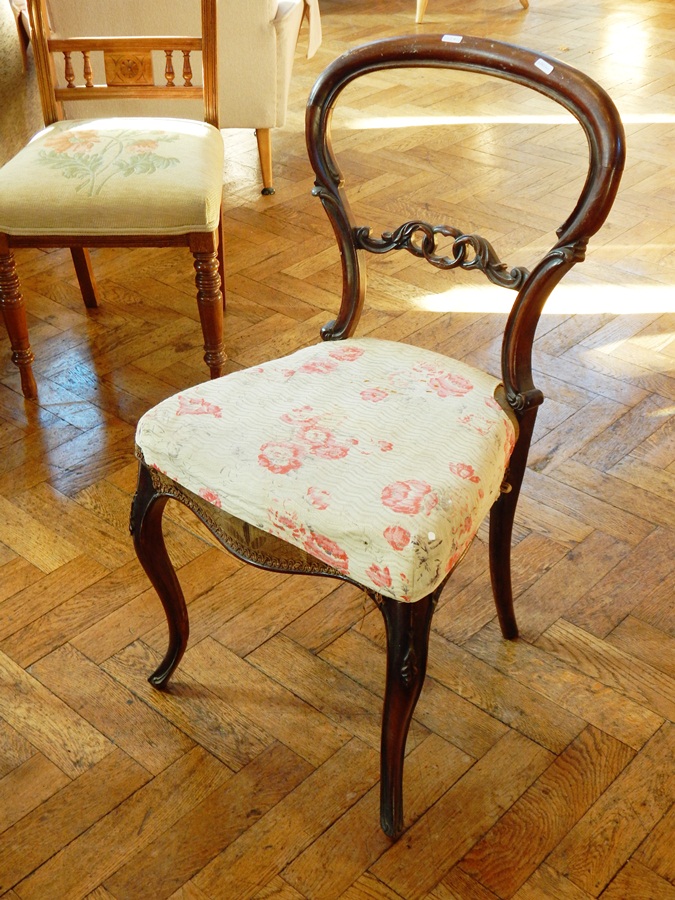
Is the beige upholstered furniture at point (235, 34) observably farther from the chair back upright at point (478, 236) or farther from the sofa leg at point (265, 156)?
the chair back upright at point (478, 236)

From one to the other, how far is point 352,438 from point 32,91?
5.39 ft

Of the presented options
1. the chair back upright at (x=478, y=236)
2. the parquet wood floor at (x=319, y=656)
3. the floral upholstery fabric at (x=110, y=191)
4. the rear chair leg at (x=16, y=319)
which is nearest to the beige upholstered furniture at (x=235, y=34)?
the parquet wood floor at (x=319, y=656)

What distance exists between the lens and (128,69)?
1.85 meters

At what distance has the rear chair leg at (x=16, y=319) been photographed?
171 cm

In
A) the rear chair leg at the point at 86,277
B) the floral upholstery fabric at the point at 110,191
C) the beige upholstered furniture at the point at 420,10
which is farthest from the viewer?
the beige upholstered furniture at the point at 420,10

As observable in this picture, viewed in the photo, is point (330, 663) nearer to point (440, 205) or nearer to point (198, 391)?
point (198, 391)

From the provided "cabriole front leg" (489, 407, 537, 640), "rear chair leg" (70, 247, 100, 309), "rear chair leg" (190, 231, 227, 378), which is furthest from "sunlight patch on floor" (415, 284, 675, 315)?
"cabriole front leg" (489, 407, 537, 640)

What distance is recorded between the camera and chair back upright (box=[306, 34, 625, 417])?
95 cm

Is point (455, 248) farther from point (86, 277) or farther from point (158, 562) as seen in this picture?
point (86, 277)

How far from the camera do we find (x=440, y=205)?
8.56 ft

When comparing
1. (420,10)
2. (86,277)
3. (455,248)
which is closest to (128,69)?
(86,277)

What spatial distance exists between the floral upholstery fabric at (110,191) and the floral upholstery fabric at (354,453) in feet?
1.91

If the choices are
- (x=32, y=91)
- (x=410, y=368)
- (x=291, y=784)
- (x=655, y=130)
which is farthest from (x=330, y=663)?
(x=655, y=130)

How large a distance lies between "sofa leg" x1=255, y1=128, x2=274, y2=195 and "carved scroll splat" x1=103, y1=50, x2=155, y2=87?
767mm
